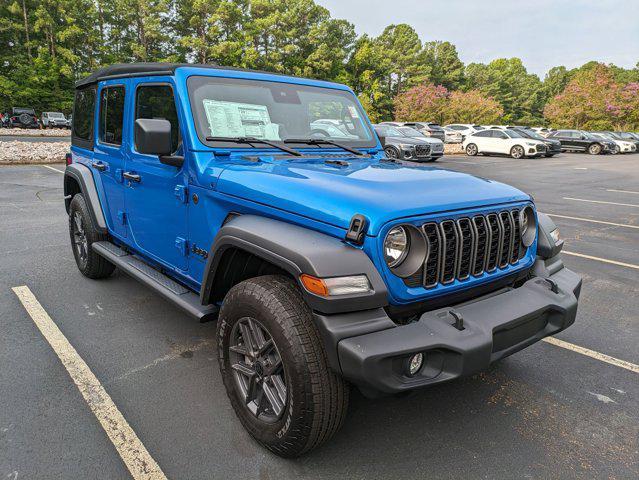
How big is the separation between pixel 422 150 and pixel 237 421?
681 inches

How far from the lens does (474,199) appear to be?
7.86 ft

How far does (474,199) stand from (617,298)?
10.8ft

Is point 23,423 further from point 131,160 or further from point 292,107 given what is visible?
point 292,107

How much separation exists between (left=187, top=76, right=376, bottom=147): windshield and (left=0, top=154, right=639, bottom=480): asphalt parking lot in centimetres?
165

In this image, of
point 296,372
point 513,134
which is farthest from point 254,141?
point 513,134

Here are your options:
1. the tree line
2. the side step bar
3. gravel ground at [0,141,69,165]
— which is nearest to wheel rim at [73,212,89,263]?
the side step bar

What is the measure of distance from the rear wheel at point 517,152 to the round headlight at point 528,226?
2462cm

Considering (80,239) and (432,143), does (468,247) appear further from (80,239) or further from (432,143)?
(432,143)

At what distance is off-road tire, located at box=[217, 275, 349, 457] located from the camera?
6.57ft

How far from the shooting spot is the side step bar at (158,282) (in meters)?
2.78

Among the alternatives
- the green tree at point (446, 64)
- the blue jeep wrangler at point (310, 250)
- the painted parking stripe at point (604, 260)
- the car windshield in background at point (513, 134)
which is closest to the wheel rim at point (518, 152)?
the car windshield in background at point (513, 134)

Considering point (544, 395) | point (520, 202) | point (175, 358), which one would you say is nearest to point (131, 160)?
point (175, 358)

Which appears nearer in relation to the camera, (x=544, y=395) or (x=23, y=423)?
(x=23, y=423)

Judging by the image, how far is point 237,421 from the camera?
2.58 m
